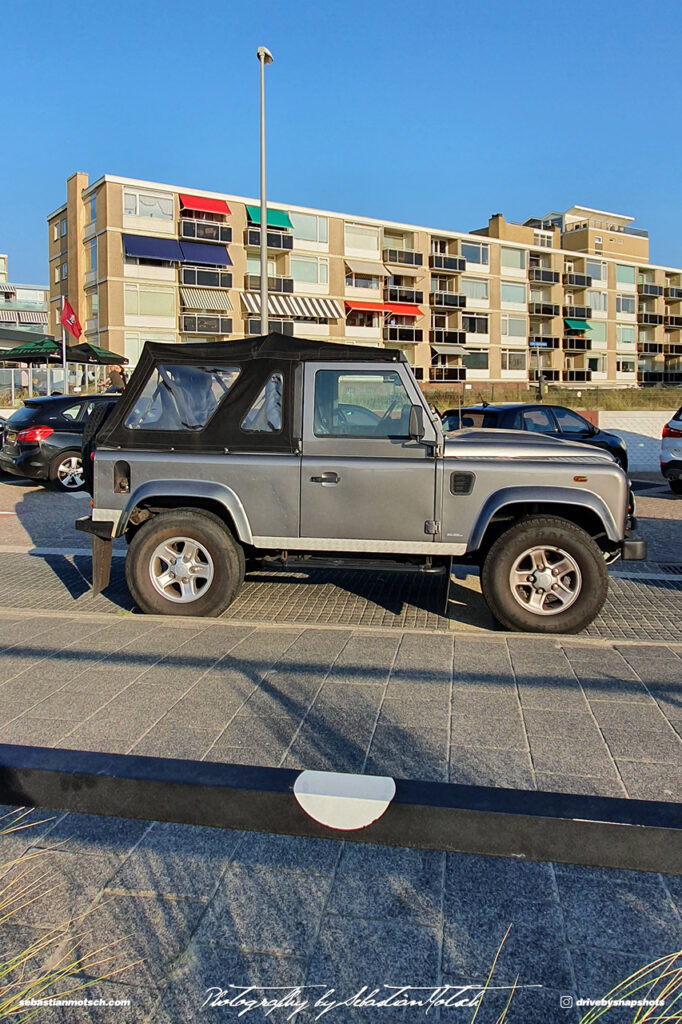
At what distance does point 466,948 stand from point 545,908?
351 mm

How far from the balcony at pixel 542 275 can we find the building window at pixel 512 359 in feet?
21.9

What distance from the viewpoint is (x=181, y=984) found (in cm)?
226

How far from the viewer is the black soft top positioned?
242 inches

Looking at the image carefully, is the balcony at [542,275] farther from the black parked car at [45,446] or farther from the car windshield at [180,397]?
the car windshield at [180,397]

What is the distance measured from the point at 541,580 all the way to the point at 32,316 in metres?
77.5

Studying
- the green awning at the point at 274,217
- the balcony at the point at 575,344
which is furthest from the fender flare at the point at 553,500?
the balcony at the point at 575,344

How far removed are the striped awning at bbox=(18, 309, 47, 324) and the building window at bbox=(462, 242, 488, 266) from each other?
126 ft

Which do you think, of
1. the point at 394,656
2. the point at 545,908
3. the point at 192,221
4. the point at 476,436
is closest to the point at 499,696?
the point at 394,656

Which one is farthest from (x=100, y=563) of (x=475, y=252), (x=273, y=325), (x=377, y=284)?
(x=475, y=252)

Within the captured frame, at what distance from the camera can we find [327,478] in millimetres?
6004

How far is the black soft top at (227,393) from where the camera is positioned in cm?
614

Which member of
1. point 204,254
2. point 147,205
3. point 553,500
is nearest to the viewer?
point 553,500

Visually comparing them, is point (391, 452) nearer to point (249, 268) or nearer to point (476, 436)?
point (476, 436)

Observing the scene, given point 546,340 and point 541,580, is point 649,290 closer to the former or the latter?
point 546,340
